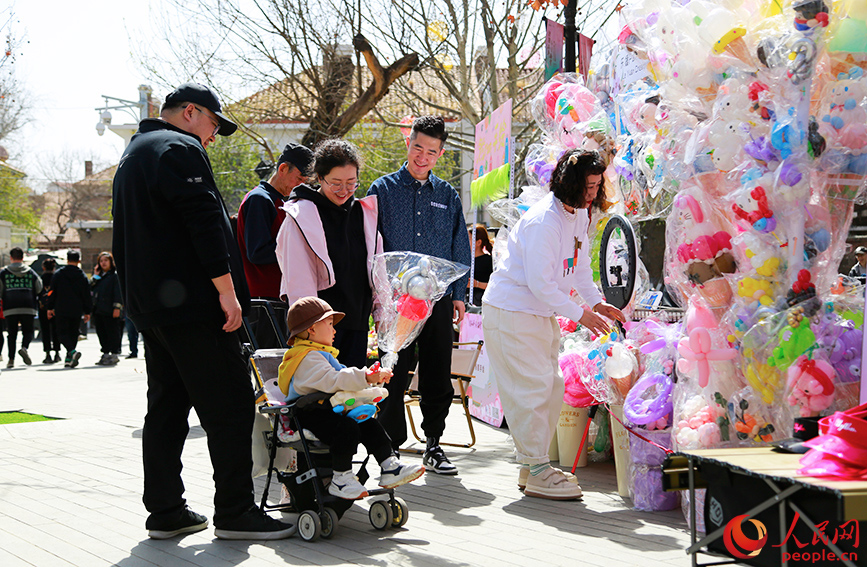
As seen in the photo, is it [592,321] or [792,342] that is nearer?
Answer: [792,342]

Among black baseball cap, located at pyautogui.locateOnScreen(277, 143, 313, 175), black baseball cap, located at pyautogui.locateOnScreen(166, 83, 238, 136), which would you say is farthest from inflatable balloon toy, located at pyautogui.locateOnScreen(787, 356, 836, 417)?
black baseball cap, located at pyautogui.locateOnScreen(277, 143, 313, 175)

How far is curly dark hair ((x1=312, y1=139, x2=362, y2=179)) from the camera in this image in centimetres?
454

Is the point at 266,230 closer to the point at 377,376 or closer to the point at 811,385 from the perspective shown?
the point at 377,376

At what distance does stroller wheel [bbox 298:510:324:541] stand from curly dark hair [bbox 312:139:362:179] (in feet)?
6.18

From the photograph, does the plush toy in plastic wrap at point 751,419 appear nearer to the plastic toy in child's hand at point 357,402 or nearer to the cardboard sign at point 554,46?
the plastic toy in child's hand at point 357,402

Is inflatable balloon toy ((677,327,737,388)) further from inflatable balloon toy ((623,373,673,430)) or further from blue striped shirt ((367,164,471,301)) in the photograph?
blue striped shirt ((367,164,471,301))

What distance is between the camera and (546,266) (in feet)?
14.4

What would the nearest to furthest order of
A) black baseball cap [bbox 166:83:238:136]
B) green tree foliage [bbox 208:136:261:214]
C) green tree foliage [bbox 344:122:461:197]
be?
1. black baseball cap [bbox 166:83:238:136]
2. green tree foliage [bbox 344:122:461:197]
3. green tree foliage [bbox 208:136:261:214]

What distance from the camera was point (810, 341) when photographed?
333 cm

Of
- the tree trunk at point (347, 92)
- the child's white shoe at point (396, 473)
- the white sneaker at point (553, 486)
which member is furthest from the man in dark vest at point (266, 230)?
the tree trunk at point (347, 92)

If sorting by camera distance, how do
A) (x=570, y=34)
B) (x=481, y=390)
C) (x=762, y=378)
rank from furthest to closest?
(x=481, y=390)
(x=570, y=34)
(x=762, y=378)

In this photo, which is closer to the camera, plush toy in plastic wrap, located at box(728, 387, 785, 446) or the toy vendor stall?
the toy vendor stall

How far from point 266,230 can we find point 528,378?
187cm

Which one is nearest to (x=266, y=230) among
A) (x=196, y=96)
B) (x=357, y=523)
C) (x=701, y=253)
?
(x=196, y=96)
